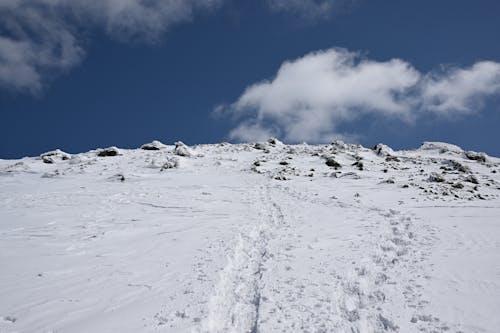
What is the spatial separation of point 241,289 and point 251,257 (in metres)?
2.56

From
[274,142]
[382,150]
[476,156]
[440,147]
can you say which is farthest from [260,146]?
[476,156]

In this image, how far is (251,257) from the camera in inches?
472

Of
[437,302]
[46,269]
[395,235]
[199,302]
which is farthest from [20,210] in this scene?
[437,302]

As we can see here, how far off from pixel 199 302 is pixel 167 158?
29.8 metres

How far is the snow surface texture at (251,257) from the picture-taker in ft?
26.2

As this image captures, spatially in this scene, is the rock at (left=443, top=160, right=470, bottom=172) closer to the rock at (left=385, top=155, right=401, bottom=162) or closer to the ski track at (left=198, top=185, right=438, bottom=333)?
the rock at (left=385, top=155, right=401, bottom=162)

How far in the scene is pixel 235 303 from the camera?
28.6 feet

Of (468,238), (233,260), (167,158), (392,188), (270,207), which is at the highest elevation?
(167,158)

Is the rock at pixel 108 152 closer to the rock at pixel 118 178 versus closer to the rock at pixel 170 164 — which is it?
the rock at pixel 170 164

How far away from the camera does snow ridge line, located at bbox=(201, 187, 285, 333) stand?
779 cm

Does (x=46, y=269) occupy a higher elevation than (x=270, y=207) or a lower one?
lower

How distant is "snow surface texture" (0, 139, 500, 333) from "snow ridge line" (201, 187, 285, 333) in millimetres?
46

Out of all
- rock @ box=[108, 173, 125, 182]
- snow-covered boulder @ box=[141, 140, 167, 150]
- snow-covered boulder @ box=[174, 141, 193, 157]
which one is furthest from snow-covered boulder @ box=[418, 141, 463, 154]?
rock @ box=[108, 173, 125, 182]

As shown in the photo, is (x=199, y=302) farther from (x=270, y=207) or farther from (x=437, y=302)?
(x=270, y=207)
